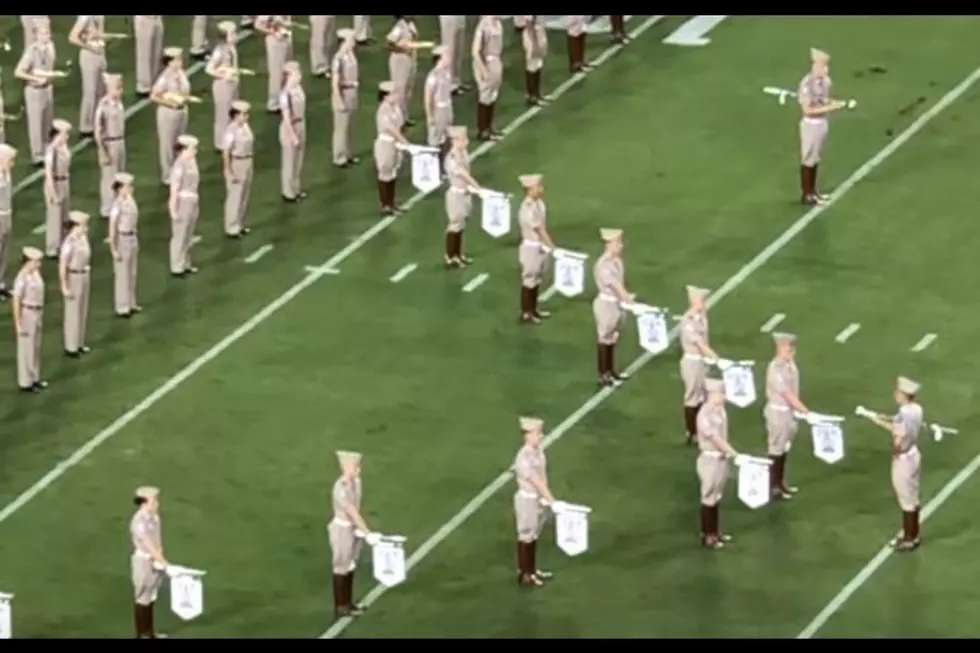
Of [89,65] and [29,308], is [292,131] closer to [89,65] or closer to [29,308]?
[89,65]

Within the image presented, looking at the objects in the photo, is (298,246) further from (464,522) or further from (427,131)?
(464,522)

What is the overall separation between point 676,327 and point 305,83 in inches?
272

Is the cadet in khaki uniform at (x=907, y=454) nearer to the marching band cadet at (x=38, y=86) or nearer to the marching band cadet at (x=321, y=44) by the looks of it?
the marching band cadet at (x=38, y=86)

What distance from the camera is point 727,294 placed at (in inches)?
1334

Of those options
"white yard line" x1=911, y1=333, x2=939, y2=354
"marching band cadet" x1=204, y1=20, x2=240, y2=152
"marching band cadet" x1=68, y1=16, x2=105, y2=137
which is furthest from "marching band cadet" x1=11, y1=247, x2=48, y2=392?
"white yard line" x1=911, y1=333, x2=939, y2=354

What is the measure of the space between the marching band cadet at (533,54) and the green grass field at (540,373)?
272 millimetres

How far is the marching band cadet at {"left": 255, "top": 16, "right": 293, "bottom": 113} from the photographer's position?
37.8 m

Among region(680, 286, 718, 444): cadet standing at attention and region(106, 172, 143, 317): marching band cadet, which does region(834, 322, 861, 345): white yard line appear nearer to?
region(680, 286, 718, 444): cadet standing at attention

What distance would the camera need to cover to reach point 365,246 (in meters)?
34.9

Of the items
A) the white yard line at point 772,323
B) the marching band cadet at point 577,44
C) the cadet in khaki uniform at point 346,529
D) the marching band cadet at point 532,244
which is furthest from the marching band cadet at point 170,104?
the cadet in khaki uniform at point 346,529

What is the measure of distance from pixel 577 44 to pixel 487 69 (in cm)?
202

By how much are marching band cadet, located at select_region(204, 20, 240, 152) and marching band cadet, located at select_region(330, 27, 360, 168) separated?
3.06ft

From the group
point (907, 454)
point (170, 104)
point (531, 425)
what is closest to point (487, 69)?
point (170, 104)
